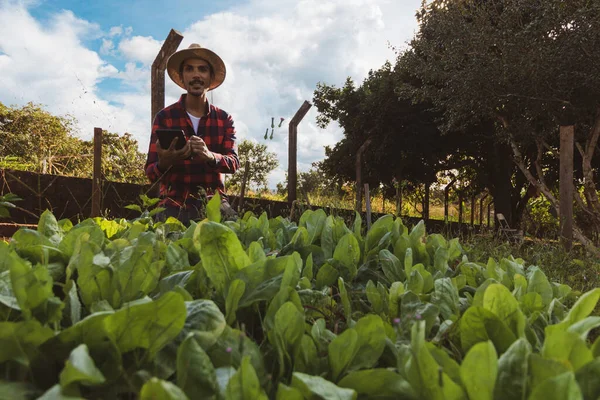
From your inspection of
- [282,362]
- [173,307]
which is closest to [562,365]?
[282,362]

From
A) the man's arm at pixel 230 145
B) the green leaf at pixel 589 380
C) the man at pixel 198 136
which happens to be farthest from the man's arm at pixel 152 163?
the green leaf at pixel 589 380

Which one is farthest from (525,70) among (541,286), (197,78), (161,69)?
(541,286)

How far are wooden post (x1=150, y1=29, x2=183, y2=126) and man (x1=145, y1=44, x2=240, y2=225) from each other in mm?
1767

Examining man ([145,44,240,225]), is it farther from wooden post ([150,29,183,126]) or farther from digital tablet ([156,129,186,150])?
wooden post ([150,29,183,126])

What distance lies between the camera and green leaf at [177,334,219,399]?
583 millimetres

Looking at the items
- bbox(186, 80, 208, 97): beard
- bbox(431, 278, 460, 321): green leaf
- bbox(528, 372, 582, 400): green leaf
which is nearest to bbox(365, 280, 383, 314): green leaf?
bbox(431, 278, 460, 321): green leaf

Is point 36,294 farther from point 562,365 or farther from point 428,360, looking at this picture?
point 562,365

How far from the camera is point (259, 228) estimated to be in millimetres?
1871

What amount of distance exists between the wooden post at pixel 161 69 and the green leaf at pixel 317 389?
6.57 meters

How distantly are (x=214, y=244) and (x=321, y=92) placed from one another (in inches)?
843

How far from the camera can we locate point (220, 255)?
3.06 feet

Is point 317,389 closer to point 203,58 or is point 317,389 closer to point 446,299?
point 446,299

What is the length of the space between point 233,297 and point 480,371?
17.4 inches

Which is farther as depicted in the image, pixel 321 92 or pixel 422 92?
pixel 321 92
